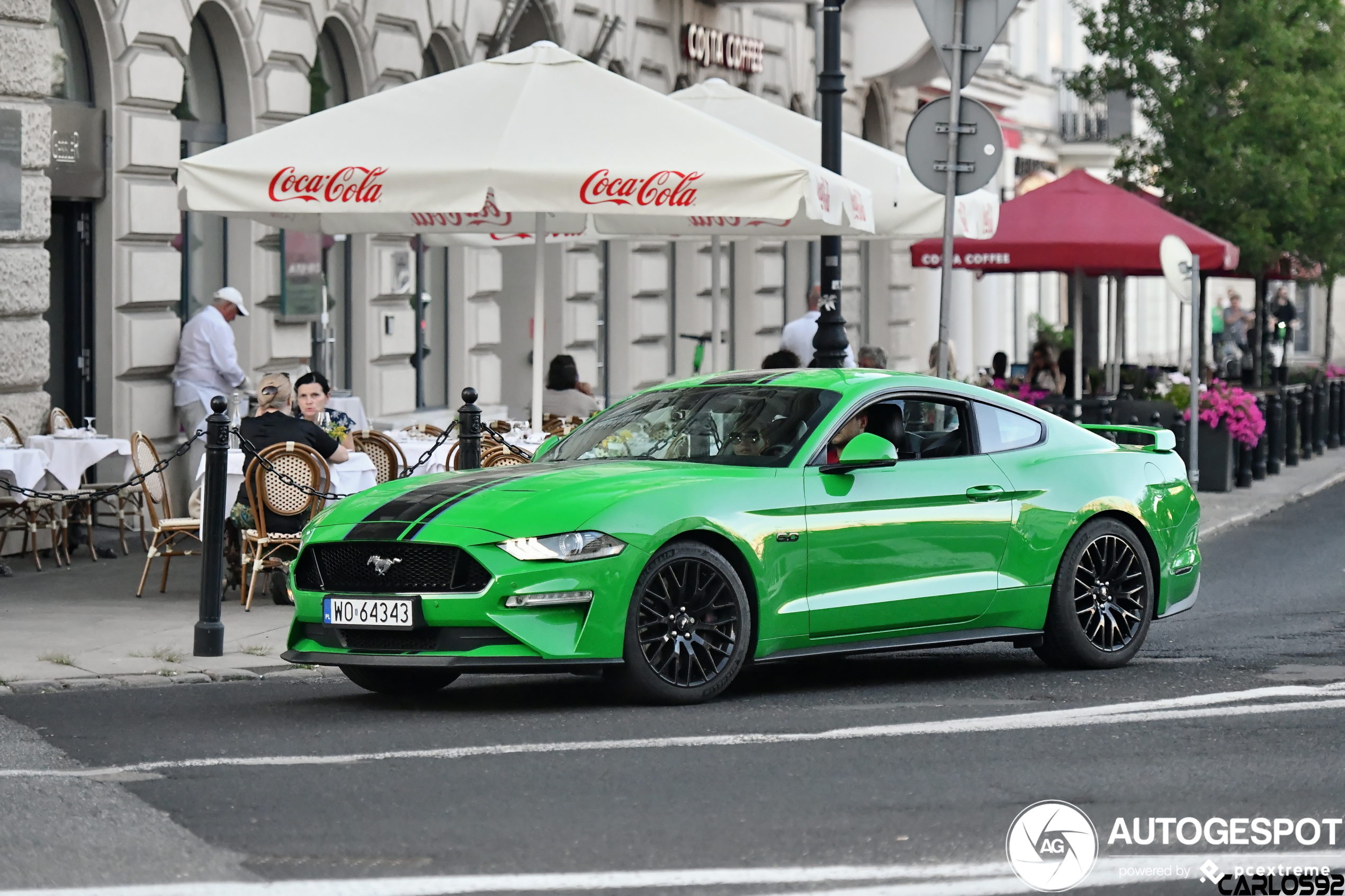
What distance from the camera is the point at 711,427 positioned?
9.80 m

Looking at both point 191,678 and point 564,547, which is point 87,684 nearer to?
point 191,678

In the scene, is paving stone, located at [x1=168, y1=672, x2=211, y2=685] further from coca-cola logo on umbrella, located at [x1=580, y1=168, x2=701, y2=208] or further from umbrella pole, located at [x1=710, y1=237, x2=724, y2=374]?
umbrella pole, located at [x1=710, y1=237, x2=724, y2=374]

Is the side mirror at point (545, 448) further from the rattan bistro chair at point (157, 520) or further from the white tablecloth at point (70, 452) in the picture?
the white tablecloth at point (70, 452)

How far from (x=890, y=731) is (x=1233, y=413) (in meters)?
15.3

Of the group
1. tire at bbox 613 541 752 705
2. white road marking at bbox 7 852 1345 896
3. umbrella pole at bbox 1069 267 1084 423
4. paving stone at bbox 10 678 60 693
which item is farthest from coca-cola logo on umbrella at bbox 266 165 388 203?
umbrella pole at bbox 1069 267 1084 423

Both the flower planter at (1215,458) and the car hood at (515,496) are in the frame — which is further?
the flower planter at (1215,458)

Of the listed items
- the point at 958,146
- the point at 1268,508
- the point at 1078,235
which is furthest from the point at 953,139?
the point at 1268,508

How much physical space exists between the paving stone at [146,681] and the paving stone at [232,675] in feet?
0.63

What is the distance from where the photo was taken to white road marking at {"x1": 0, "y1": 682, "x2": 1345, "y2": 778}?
7.78 metres

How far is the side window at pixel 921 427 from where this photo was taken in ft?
33.0

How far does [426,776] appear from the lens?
24.5ft

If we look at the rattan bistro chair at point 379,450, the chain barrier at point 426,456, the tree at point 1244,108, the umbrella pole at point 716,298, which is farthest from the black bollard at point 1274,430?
the rattan bistro chair at point 379,450

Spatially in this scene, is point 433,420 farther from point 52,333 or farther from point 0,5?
point 0,5

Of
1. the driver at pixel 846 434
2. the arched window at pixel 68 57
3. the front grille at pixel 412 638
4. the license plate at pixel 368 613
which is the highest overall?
the arched window at pixel 68 57
